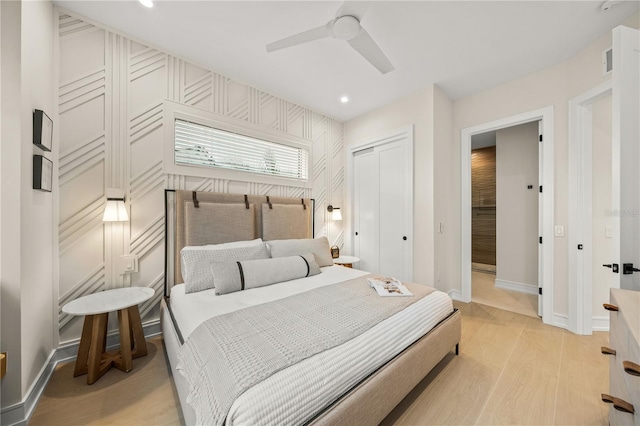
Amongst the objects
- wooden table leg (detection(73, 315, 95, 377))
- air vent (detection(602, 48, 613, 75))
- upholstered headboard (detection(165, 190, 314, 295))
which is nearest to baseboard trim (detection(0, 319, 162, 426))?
wooden table leg (detection(73, 315, 95, 377))

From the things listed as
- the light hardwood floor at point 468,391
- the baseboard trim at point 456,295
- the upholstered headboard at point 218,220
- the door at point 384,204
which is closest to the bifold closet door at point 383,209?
the door at point 384,204

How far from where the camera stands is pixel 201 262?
6.95 ft

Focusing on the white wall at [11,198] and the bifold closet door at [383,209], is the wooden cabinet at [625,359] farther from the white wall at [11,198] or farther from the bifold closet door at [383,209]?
the white wall at [11,198]

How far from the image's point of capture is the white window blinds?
8.68ft

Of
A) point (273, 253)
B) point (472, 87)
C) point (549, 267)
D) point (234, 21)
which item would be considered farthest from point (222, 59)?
point (549, 267)

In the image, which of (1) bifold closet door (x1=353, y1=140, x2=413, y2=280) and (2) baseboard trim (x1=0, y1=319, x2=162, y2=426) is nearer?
(2) baseboard trim (x1=0, y1=319, x2=162, y2=426)

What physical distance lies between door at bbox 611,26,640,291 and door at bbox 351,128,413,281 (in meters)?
2.01

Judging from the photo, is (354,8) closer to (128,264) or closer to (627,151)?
(627,151)

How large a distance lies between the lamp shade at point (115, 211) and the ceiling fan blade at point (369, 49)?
92.9 inches

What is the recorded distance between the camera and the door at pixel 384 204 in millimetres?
3385

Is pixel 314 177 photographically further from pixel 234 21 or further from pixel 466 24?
pixel 466 24

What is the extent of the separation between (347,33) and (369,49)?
0.27 m

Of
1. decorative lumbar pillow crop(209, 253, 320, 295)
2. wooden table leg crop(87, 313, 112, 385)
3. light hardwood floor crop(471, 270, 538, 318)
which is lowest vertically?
light hardwood floor crop(471, 270, 538, 318)

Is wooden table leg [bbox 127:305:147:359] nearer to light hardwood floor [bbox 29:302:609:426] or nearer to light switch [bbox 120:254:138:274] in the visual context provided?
light hardwood floor [bbox 29:302:609:426]
